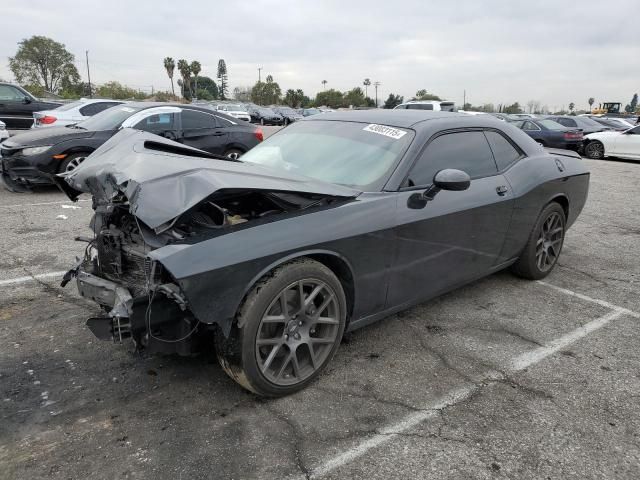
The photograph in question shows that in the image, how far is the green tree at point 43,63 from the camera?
6725 centimetres

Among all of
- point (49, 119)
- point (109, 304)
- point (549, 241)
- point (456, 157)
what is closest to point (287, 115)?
point (49, 119)

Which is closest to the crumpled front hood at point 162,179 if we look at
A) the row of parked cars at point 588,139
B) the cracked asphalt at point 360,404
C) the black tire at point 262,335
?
the black tire at point 262,335

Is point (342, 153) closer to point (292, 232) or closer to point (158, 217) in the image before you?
point (292, 232)

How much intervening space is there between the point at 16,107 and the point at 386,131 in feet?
50.1

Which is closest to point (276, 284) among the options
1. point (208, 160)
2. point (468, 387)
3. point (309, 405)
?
point (309, 405)

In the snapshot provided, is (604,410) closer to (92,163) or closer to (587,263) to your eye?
(587,263)

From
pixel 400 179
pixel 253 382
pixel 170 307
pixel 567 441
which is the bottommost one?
pixel 567 441

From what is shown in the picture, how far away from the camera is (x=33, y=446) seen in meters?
2.32

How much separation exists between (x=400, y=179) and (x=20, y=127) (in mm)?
15644

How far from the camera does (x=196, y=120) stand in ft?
28.2

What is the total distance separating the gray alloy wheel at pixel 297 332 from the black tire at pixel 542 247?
240 centimetres

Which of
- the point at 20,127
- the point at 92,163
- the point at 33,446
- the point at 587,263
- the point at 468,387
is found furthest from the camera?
the point at 20,127

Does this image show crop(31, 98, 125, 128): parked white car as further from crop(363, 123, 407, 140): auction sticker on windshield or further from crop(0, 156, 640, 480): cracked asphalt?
crop(363, 123, 407, 140): auction sticker on windshield

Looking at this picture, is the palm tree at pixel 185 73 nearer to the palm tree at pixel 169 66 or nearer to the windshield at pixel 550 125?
the palm tree at pixel 169 66
